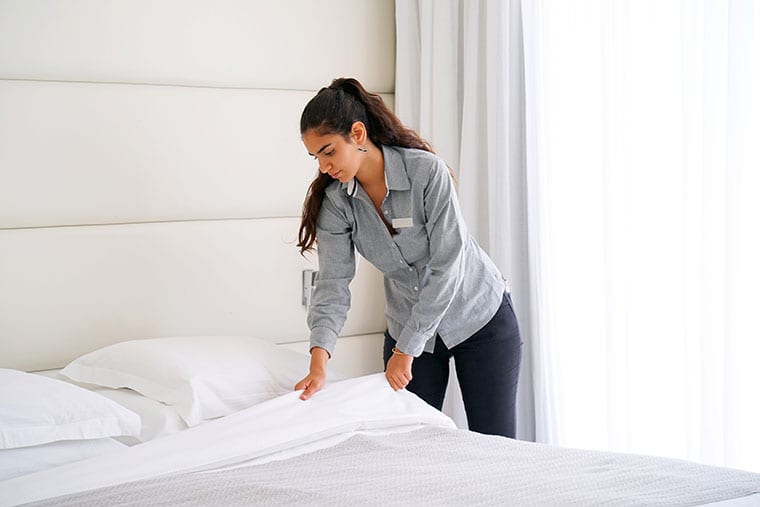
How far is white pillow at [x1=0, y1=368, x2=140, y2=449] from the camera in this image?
1896 millimetres

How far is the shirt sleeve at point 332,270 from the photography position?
234 cm

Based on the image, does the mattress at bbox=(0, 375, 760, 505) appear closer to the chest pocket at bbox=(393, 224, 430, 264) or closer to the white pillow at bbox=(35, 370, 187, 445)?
the white pillow at bbox=(35, 370, 187, 445)

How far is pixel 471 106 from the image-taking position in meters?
3.03

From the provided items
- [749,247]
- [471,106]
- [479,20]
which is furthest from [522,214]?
[749,247]

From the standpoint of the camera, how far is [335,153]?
2.16 metres

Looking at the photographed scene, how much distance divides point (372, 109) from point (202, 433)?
0.89 meters

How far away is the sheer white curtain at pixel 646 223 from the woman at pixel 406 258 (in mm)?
343

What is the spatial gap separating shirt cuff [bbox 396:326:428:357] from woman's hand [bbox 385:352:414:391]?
0.02 meters

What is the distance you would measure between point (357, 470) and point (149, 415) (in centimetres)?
71

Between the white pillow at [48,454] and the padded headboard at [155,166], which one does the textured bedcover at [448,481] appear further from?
the padded headboard at [155,166]

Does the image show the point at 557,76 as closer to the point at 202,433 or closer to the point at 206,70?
the point at 206,70

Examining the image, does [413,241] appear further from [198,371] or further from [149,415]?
[149,415]

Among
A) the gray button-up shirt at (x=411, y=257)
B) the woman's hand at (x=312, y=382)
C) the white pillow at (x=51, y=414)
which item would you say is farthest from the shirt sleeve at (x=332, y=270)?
the white pillow at (x=51, y=414)

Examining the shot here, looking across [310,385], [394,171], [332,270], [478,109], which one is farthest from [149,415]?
[478,109]
